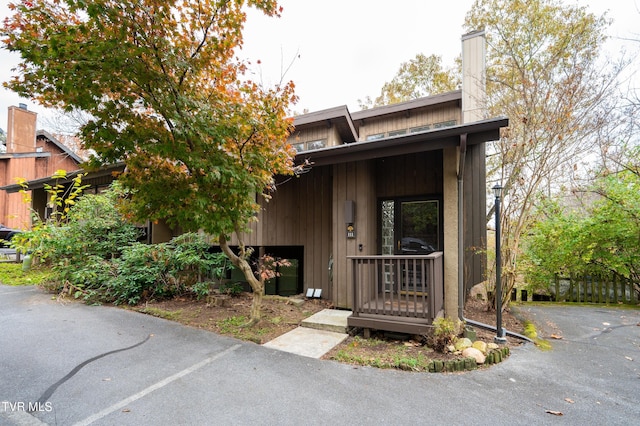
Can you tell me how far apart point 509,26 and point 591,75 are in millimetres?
6319

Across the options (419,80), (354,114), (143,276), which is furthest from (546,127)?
(419,80)

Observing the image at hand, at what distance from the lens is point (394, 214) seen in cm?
616

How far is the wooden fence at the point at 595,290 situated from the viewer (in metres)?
7.16

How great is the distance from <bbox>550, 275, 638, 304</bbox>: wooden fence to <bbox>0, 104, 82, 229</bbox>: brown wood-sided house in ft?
70.4

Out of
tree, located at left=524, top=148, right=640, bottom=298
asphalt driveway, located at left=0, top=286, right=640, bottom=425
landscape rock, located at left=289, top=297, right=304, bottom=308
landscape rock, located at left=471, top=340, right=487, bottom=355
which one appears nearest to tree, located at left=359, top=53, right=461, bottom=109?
tree, located at left=524, top=148, right=640, bottom=298

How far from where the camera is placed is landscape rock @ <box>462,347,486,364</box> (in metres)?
3.61

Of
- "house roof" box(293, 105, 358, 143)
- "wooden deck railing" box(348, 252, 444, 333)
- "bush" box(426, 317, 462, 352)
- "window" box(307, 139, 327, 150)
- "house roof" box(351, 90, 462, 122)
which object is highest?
"house roof" box(351, 90, 462, 122)

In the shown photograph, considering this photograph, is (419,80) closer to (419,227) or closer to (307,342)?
(419,227)

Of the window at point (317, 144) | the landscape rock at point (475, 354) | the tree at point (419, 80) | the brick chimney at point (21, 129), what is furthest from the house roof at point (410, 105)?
the brick chimney at point (21, 129)

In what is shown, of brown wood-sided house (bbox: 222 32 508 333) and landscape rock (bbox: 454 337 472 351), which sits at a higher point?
brown wood-sided house (bbox: 222 32 508 333)

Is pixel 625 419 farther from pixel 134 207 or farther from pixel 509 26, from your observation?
pixel 509 26

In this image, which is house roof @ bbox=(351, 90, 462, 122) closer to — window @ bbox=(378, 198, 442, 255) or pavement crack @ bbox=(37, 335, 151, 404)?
window @ bbox=(378, 198, 442, 255)

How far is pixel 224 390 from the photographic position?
2982mm

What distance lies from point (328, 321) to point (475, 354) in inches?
86.2
